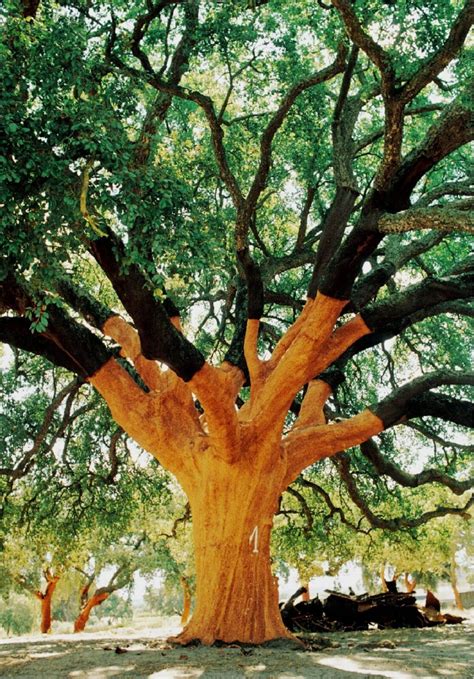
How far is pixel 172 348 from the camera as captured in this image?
6.63 meters

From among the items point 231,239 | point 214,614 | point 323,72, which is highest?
point 323,72

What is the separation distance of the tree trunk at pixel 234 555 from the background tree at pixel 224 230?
2cm

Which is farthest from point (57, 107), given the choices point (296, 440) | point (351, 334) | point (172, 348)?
point (296, 440)

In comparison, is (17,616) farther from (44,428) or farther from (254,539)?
(254,539)

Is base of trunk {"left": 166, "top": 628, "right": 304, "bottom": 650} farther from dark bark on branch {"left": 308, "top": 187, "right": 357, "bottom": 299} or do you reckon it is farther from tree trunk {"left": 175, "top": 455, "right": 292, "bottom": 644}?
dark bark on branch {"left": 308, "top": 187, "right": 357, "bottom": 299}

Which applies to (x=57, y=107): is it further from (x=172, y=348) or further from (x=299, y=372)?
(x=299, y=372)

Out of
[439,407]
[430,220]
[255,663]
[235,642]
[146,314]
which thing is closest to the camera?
[255,663]

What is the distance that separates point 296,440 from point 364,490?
19.9ft

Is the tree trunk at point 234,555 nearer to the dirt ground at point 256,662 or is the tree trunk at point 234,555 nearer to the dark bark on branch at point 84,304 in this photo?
the dirt ground at point 256,662

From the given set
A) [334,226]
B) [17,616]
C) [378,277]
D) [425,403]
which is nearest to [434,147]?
[334,226]

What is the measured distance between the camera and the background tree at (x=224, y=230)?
4.45 meters

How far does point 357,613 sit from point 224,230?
7.61m

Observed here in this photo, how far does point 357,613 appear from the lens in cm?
1098

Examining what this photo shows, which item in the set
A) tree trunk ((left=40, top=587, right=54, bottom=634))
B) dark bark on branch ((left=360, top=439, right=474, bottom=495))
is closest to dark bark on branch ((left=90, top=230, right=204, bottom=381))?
dark bark on branch ((left=360, top=439, right=474, bottom=495))
